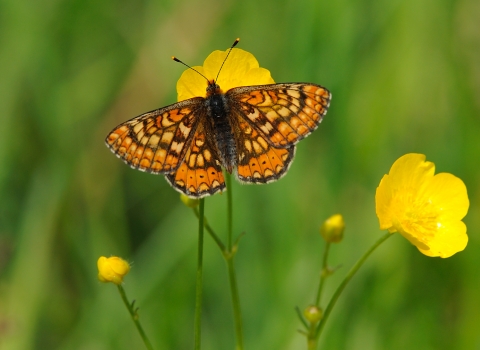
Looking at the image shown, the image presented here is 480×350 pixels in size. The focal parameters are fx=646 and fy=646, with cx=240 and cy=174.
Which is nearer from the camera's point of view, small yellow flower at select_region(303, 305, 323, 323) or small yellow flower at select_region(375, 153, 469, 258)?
small yellow flower at select_region(303, 305, 323, 323)

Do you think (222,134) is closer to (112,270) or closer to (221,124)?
(221,124)

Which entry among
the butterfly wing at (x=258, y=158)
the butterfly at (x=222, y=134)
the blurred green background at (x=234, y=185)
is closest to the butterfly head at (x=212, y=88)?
the butterfly at (x=222, y=134)

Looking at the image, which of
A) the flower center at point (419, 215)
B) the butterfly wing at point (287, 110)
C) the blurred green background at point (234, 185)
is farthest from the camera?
the blurred green background at point (234, 185)

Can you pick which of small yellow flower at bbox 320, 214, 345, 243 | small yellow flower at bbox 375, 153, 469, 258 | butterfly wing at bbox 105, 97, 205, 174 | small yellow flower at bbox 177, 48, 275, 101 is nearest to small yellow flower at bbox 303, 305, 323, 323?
small yellow flower at bbox 320, 214, 345, 243

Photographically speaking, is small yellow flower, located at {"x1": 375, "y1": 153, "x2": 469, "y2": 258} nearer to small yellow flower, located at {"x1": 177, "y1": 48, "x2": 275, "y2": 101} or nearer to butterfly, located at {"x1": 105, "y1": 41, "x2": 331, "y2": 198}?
butterfly, located at {"x1": 105, "y1": 41, "x2": 331, "y2": 198}

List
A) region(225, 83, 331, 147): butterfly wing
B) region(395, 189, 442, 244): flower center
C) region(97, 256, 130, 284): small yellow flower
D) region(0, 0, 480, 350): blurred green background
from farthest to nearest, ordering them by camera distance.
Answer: region(0, 0, 480, 350): blurred green background
region(395, 189, 442, 244): flower center
region(225, 83, 331, 147): butterfly wing
region(97, 256, 130, 284): small yellow flower

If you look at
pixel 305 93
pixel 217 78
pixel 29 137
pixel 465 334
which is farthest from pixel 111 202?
pixel 465 334

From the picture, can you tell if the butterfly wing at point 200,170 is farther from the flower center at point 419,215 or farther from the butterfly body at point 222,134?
the flower center at point 419,215
